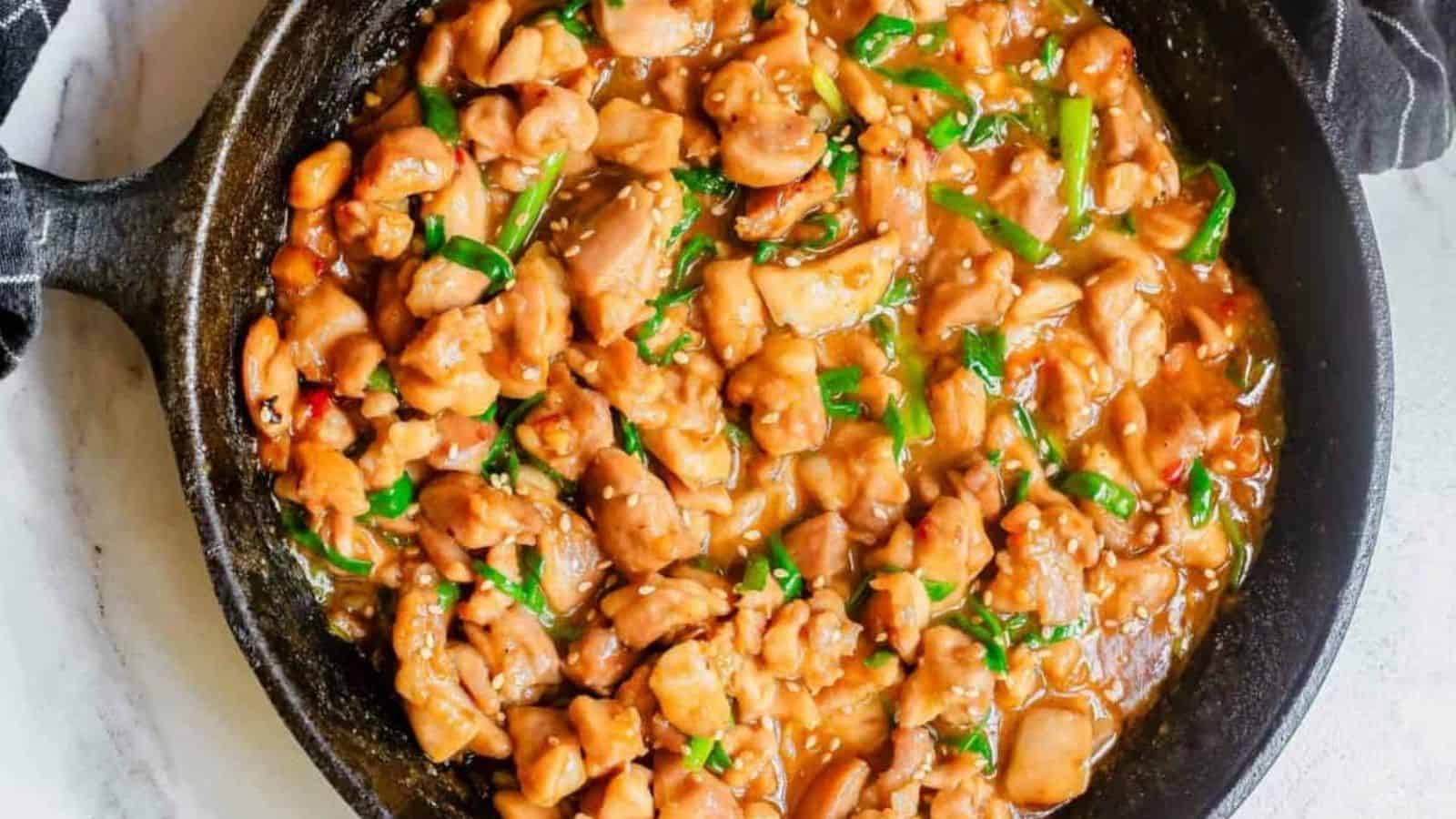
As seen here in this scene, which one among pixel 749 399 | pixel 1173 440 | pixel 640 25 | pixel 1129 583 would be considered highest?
pixel 640 25

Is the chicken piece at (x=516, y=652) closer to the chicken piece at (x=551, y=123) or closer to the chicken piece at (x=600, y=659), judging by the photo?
the chicken piece at (x=600, y=659)

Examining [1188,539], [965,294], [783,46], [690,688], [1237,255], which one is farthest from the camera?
[1237,255]

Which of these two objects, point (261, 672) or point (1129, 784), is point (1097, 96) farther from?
point (261, 672)

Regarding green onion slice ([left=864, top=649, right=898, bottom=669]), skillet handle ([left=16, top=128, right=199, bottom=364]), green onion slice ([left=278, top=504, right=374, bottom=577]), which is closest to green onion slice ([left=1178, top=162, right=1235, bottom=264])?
green onion slice ([left=864, top=649, right=898, bottom=669])

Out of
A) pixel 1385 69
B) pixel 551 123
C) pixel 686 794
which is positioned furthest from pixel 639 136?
pixel 1385 69

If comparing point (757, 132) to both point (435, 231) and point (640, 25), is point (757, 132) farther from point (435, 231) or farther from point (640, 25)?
point (435, 231)

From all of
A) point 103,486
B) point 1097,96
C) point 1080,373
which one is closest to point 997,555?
point 1080,373

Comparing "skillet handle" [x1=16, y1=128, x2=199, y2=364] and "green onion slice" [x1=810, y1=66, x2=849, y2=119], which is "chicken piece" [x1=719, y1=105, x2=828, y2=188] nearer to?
"green onion slice" [x1=810, y1=66, x2=849, y2=119]
